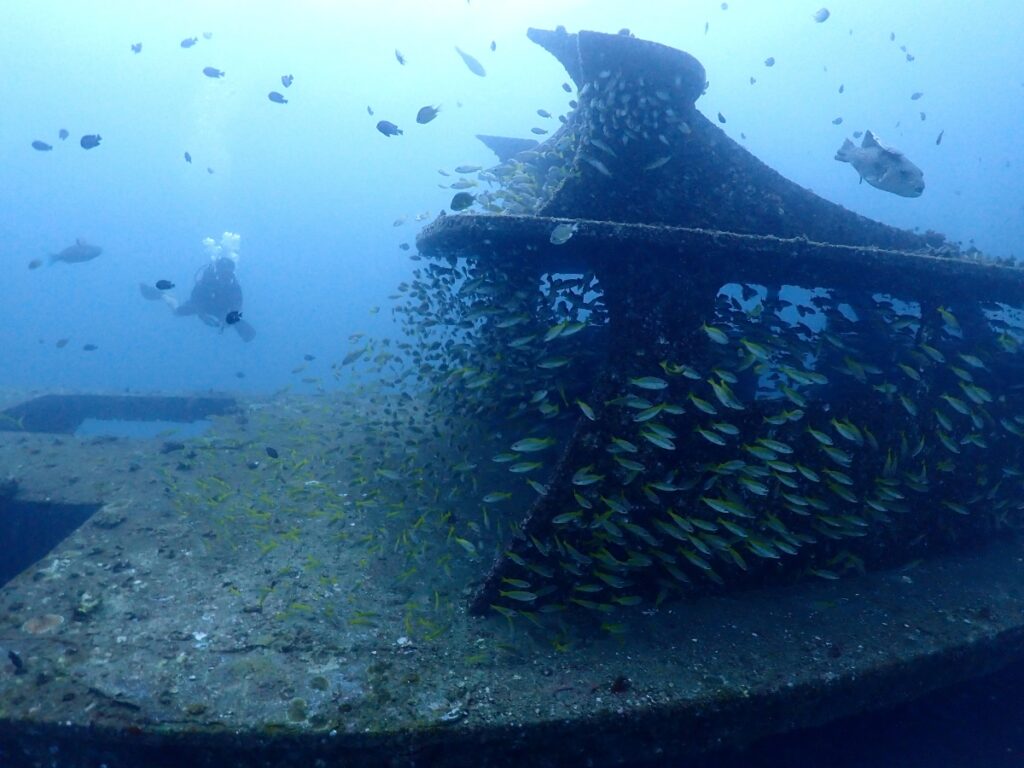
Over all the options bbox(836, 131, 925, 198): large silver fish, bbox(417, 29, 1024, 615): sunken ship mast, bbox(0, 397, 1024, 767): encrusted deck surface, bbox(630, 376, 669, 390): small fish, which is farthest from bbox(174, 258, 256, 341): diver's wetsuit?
bbox(836, 131, 925, 198): large silver fish

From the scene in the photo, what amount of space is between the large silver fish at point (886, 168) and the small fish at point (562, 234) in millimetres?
3886

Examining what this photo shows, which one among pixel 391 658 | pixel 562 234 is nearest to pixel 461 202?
pixel 562 234

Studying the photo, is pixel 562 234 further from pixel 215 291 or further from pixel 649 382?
pixel 215 291

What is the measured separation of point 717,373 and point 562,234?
1.95 meters

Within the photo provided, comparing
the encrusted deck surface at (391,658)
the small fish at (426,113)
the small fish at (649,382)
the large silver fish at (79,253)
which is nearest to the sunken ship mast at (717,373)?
the small fish at (649,382)

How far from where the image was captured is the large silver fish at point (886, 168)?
6.86 metres

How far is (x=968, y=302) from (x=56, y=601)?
10.5 metres

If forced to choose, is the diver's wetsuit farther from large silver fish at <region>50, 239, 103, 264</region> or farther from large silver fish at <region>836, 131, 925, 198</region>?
large silver fish at <region>836, 131, 925, 198</region>

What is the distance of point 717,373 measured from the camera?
5.64 meters

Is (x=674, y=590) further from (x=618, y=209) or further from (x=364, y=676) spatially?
(x=618, y=209)

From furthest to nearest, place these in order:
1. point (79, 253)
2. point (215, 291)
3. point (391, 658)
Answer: point (215, 291) < point (79, 253) < point (391, 658)

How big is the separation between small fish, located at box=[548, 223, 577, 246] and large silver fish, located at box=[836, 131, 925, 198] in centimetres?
389

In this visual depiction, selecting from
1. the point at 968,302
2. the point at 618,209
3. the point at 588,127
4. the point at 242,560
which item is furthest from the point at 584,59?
the point at 242,560

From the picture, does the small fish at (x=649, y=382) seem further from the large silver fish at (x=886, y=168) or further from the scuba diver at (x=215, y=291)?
the scuba diver at (x=215, y=291)
